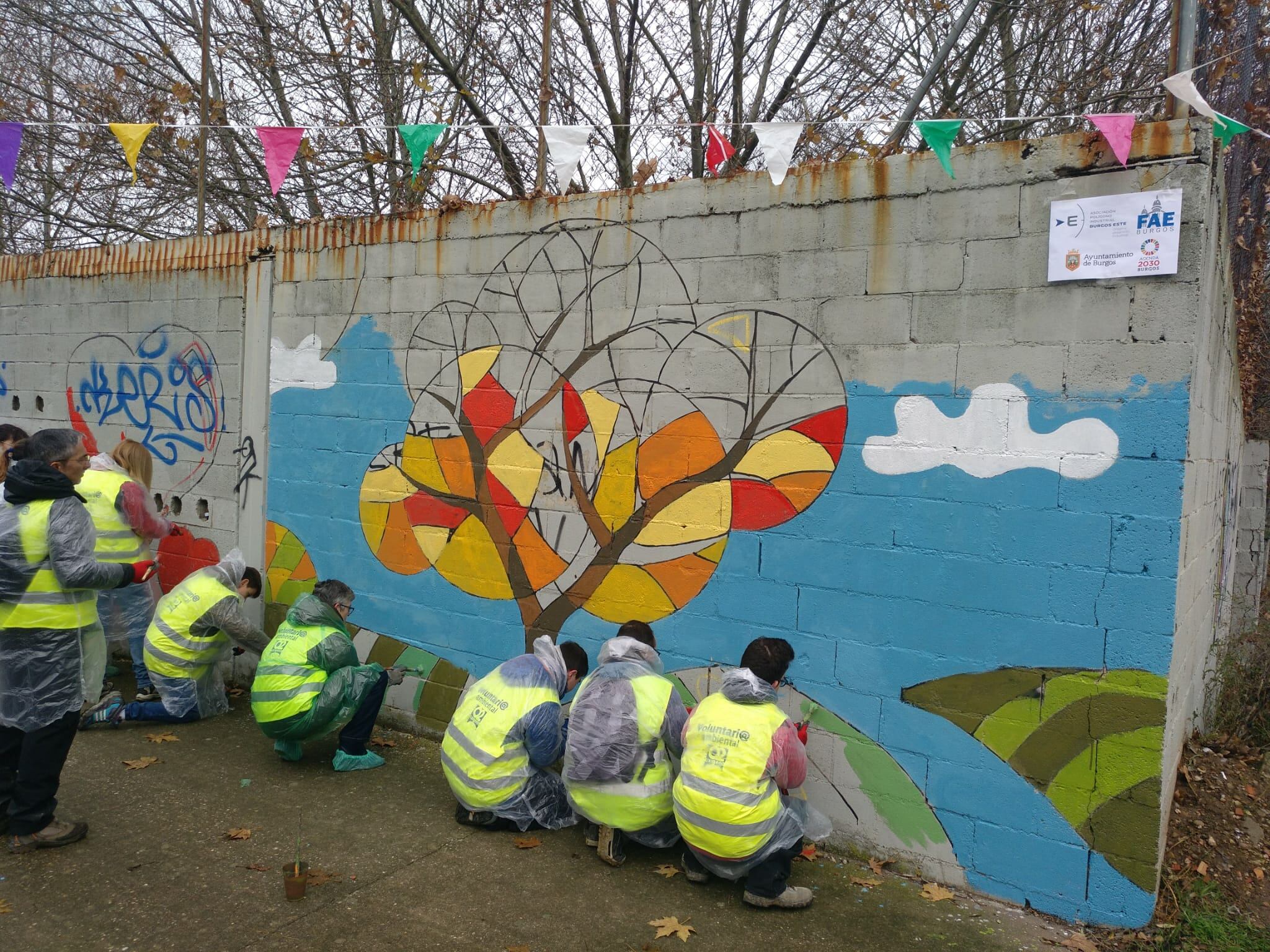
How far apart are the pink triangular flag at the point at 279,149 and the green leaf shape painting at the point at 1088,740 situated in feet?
15.2

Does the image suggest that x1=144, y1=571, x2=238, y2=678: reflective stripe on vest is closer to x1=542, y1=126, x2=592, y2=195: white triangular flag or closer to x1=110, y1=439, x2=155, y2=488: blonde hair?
x1=110, y1=439, x2=155, y2=488: blonde hair

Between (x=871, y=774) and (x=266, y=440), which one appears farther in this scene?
(x=266, y=440)

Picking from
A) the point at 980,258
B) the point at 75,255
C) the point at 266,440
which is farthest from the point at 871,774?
the point at 75,255

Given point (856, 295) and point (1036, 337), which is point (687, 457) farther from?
point (1036, 337)

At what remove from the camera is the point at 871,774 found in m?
3.88

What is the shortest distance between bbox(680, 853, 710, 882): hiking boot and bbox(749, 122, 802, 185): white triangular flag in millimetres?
3054

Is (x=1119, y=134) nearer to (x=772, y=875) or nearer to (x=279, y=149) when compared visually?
(x=772, y=875)

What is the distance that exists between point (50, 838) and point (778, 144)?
447 centimetres

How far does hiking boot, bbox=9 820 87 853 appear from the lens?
149 inches

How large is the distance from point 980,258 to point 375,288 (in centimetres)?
353

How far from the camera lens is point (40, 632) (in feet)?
12.8

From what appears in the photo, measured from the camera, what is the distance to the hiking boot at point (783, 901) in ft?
11.4

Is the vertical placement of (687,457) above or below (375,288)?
below

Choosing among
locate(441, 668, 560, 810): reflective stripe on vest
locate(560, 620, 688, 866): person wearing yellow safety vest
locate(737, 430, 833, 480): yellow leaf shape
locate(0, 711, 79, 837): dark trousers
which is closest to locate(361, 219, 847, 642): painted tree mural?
locate(737, 430, 833, 480): yellow leaf shape
